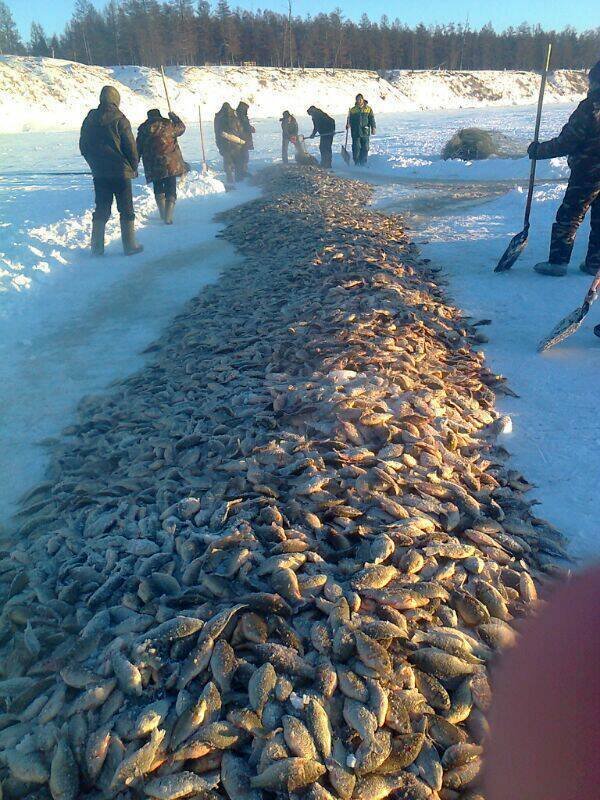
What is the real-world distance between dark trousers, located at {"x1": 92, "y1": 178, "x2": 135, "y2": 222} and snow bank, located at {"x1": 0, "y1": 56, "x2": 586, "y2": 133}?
25.7 m

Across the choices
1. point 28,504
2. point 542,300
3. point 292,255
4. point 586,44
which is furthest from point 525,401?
point 586,44

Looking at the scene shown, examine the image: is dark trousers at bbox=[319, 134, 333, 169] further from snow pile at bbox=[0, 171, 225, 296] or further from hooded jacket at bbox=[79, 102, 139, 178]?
hooded jacket at bbox=[79, 102, 139, 178]

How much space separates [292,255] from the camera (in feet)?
26.0

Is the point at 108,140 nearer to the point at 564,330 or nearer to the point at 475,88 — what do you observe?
the point at 564,330

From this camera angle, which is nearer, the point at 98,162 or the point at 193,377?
the point at 193,377

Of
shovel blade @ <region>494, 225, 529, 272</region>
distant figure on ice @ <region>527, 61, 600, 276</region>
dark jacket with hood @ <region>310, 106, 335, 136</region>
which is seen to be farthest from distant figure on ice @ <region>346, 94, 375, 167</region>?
distant figure on ice @ <region>527, 61, 600, 276</region>

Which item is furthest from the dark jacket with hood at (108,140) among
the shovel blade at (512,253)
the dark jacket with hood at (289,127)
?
the dark jacket with hood at (289,127)

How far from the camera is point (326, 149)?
18.5 metres

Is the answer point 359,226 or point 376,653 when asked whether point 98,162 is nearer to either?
point 359,226

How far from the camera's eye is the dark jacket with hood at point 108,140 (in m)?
8.20

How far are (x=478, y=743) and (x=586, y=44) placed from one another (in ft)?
330

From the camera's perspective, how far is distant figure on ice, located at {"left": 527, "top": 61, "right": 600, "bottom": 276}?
589 centimetres

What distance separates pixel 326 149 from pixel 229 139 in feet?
11.9

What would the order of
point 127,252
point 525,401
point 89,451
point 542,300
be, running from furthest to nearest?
1. point 127,252
2. point 542,300
3. point 525,401
4. point 89,451
